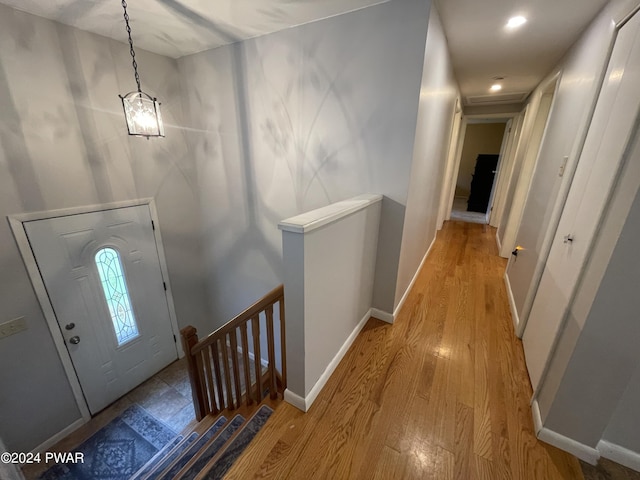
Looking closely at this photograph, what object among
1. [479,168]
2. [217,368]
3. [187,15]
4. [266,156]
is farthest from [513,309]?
[479,168]

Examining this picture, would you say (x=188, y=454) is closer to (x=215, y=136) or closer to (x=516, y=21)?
(x=215, y=136)

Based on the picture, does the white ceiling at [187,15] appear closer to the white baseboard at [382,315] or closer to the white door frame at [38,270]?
the white door frame at [38,270]

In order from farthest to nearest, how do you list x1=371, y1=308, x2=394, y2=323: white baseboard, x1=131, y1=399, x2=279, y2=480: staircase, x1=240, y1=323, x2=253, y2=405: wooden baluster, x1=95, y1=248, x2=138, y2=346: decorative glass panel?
x1=95, y1=248, x2=138, y2=346: decorative glass panel
x1=371, y1=308, x2=394, y2=323: white baseboard
x1=240, y1=323, x2=253, y2=405: wooden baluster
x1=131, y1=399, x2=279, y2=480: staircase

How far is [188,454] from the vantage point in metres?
1.75

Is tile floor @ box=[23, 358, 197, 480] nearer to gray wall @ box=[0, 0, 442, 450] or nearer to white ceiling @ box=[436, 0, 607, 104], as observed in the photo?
gray wall @ box=[0, 0, 442, 450]

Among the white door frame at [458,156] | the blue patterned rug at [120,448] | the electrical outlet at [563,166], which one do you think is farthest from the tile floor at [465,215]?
the blue patterned rug at [120,448]

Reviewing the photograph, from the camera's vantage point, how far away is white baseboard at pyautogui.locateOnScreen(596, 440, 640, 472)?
1213 millimetres

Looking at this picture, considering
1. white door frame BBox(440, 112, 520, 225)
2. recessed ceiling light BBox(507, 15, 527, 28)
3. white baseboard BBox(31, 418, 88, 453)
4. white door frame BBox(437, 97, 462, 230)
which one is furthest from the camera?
white door frame BBox(440, 112, 520, 225)

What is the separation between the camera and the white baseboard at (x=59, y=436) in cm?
214

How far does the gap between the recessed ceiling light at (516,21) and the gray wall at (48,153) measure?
3156 millimetres

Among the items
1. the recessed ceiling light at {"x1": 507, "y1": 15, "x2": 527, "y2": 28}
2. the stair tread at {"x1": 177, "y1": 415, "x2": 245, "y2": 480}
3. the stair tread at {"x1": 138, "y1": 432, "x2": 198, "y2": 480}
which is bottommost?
the stair tread at {"x1": 138, "y1": 432, "x2": 198, "y2": 480}

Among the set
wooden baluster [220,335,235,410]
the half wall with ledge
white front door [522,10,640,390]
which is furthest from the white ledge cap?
white front door [522,10,640,390]

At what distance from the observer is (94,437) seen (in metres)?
2.33

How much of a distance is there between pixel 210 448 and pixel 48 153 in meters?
2.52
